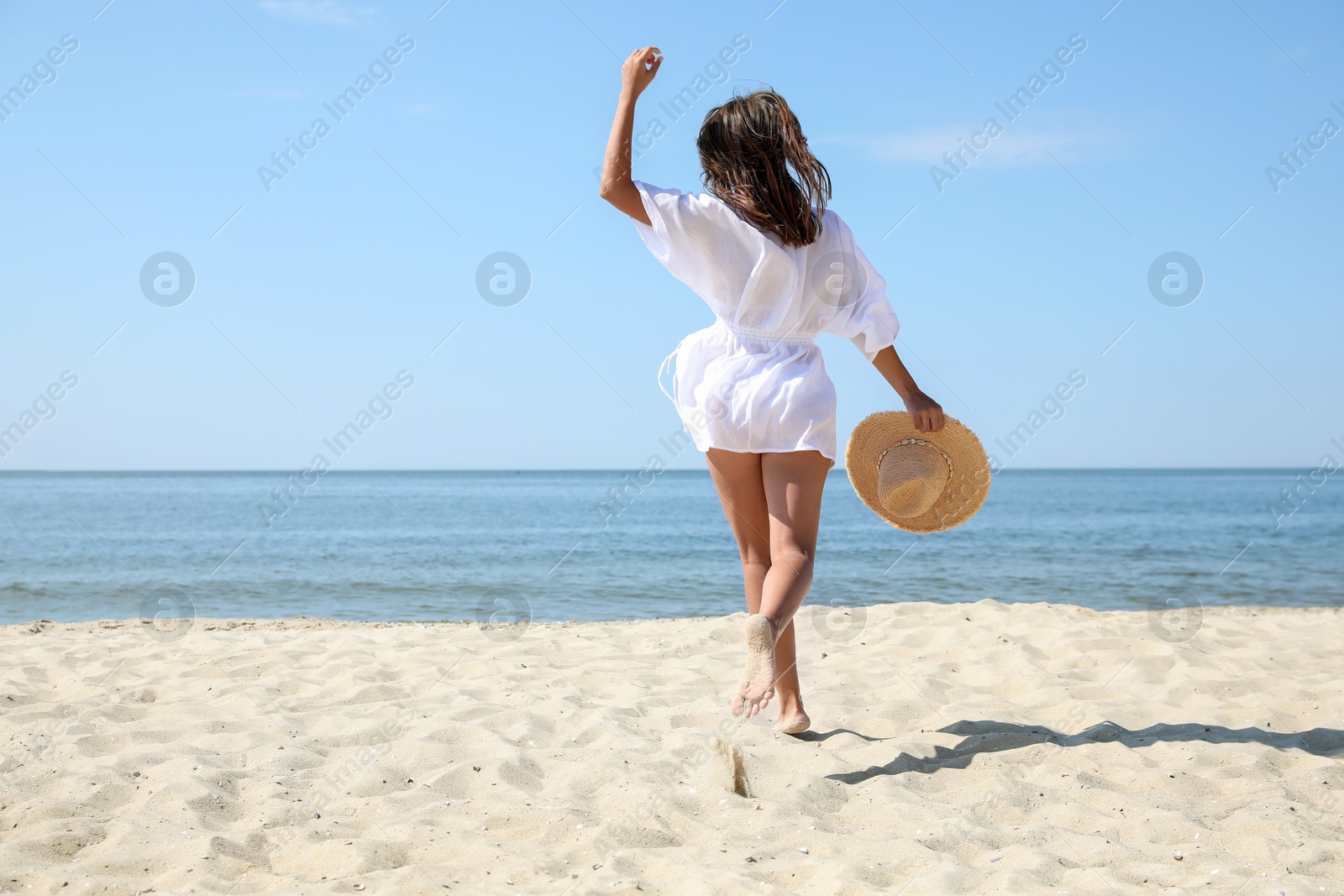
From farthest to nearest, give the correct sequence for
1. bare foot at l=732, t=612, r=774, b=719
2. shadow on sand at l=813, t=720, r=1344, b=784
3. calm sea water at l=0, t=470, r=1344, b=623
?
calm sea water at l=0, t=470, r=1344, b=623, shadow on sand at l=813, t=720, r=1344, b=784, bare foot at l=732, t=612, r=774, b=719

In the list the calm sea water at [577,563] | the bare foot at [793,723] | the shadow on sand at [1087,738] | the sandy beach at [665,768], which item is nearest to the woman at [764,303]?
the bare foot at [793,723]

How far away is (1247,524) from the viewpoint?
2166 centimetres

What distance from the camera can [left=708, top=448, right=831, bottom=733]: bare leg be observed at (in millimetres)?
2455

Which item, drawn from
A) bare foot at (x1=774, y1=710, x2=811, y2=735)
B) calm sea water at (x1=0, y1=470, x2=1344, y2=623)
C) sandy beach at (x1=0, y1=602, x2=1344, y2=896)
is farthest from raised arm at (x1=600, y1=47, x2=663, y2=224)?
calm sea water at (x1=0, y1=470, x2=1344, y2=623)

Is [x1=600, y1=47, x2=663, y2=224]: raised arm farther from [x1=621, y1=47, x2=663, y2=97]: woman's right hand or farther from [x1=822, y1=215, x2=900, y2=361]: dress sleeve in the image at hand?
[x1=822, y1=215, x2=900, y2=361]: dress sleeve

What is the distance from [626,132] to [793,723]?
2098 mm

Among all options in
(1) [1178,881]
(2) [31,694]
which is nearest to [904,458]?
(1) [1178,881]

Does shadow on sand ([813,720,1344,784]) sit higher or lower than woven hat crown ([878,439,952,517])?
lower

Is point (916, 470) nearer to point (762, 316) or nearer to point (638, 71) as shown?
point (762, 316)

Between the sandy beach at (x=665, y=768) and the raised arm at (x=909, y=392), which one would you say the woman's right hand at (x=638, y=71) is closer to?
the raised arm at (x=909, y=392)

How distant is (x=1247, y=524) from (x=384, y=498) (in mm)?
29508

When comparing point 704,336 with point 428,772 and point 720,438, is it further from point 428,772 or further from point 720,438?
point 428,772

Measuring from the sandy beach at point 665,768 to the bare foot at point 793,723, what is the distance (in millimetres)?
73

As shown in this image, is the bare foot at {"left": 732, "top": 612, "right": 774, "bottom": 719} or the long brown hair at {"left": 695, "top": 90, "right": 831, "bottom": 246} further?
the long brown hair at {"left": 695, "top": 90, "right": 831, "bottom": 246}
